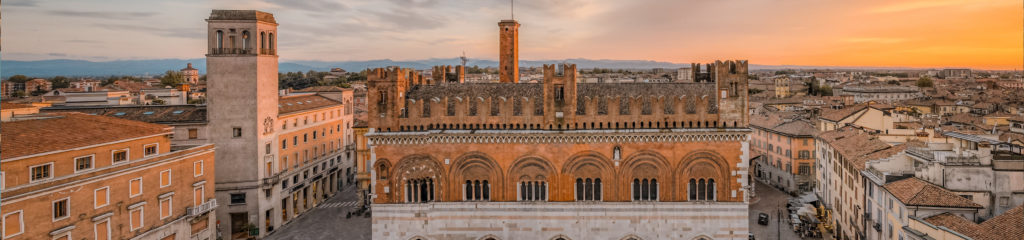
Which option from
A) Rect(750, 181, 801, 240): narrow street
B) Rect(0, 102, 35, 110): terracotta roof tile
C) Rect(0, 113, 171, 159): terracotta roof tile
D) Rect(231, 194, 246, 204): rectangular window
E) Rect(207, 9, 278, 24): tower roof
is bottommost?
Rect(750, 181, 801, 240): narrow street

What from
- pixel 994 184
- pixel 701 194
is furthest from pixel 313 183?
pixel 994 184

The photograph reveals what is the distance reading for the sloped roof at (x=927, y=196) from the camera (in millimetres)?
26531

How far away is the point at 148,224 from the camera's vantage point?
32375 mm

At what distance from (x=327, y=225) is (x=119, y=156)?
1801 cm

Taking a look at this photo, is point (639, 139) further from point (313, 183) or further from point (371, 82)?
point (313, 183)

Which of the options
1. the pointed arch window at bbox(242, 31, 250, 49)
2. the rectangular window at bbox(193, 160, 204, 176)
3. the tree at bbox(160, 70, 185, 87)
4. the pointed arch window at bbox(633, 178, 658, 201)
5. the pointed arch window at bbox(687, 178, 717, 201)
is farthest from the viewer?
the tree at bbox(160, 70, 185, 87)

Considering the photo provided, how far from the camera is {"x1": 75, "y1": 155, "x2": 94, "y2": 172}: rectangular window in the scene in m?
28.1

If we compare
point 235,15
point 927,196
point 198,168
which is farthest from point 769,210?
point 235,15

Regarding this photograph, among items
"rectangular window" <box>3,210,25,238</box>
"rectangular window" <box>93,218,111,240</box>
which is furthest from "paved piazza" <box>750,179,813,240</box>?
"rectangular window" <box>3,210,25,238</box>

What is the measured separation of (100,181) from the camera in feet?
95.7

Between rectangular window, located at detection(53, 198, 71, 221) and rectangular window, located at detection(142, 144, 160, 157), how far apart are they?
5.28m

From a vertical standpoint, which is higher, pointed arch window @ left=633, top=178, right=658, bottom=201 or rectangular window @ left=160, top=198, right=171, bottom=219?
pointed arch window @ left=633, top=178, right=658, bottom=201

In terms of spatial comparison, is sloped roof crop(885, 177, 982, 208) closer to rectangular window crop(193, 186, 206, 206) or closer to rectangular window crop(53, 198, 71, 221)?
rectangular window crop(193, 186, 206, 206)

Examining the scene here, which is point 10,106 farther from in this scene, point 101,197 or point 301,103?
point 301,103
